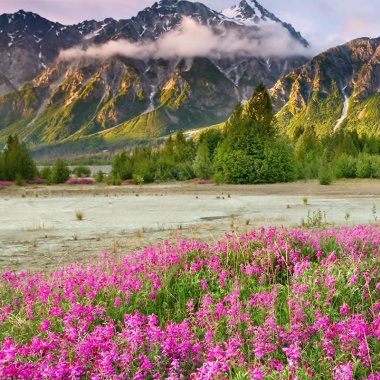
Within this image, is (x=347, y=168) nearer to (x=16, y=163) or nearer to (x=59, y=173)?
(x=59, y=173)

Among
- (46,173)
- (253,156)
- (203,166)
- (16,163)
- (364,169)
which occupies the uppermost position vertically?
(16,163)

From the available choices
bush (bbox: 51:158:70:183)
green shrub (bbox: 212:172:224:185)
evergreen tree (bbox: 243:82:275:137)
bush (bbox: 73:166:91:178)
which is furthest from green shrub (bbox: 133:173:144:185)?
bush (bbox: 73:166:91:178)

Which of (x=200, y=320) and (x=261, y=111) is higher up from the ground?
(x=261, y=111)

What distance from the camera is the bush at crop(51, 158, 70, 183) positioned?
5584 cm

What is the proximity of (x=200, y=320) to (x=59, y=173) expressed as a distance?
55317 millimetres

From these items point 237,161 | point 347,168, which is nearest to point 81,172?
point 237,161

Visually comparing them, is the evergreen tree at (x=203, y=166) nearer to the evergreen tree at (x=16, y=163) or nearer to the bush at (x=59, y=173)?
the bush at (x=59, y=173)

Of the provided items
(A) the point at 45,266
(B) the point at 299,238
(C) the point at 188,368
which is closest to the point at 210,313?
(C) the point at 188,368

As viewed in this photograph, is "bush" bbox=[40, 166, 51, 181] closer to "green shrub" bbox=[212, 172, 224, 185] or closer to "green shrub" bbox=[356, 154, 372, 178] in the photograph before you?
"green shrub" bbox=[212, 172, 224, 185]

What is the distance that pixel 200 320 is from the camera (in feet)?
13.9

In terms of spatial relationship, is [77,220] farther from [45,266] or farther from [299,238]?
[299,238]

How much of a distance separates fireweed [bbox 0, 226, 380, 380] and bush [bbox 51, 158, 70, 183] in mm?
51257

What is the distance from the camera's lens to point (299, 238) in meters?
8.12

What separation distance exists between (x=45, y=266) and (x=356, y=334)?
648 centimetres
